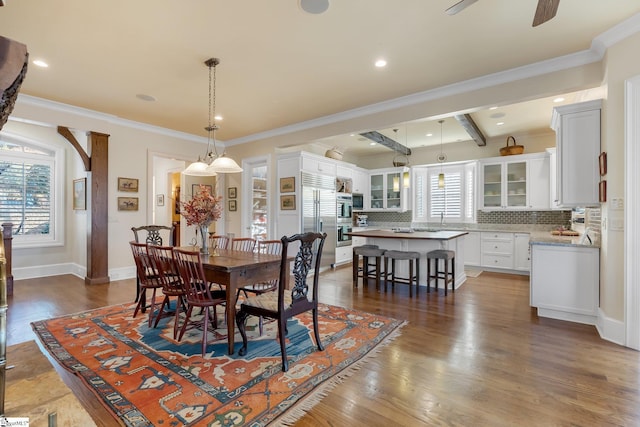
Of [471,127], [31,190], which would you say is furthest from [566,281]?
[31,190]

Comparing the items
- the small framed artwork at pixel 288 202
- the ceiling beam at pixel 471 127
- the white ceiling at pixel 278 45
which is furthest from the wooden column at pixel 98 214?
the ceiling beam at pixel 471 127

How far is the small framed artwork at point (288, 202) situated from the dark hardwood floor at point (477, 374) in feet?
8.33

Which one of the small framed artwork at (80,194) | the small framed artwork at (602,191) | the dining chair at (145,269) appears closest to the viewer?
the small framed artwork at (602,191)

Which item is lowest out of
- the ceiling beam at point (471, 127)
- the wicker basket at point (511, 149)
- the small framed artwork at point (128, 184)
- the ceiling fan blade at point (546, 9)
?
the small framed artwork at point (128, 184)

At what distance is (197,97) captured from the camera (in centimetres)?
428

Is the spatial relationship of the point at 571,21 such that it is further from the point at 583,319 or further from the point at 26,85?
the point at 26,85

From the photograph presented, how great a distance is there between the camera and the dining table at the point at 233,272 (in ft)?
8.15

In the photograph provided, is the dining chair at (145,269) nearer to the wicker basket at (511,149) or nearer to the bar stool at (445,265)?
the bar stool at (445,265)

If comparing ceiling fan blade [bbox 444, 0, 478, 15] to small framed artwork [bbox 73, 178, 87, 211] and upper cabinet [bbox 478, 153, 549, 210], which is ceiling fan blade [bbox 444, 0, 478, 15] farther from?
small framed artwork [bbox 73, 178, 87, 211]

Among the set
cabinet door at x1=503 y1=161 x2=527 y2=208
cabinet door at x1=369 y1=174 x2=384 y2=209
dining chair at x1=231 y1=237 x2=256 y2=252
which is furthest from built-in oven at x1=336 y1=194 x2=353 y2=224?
cabinet door at x1=503 y1=161 x2=527 y2=208

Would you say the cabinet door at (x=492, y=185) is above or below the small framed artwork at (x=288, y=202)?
above

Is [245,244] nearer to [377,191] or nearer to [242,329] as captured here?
[242,329]

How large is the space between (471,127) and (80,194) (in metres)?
7.06

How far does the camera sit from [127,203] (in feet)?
17.7
